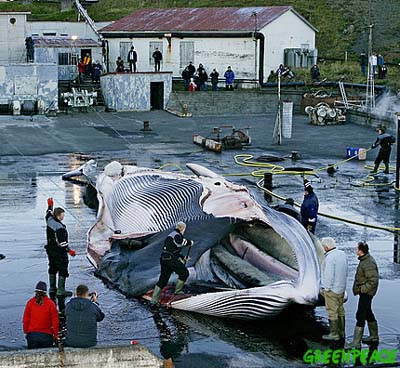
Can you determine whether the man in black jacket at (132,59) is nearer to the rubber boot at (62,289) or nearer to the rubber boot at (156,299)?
the rubber boot at (62,289)

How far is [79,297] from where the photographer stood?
12.6 metres

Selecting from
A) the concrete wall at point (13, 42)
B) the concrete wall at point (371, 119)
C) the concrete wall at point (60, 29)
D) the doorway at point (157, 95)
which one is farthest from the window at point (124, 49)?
the concrete wall at point (371, 119)

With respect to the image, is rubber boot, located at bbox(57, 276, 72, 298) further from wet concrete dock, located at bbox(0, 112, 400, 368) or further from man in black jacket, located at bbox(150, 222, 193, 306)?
man in black jacket, located at bbox(150, 222, 193, 306)

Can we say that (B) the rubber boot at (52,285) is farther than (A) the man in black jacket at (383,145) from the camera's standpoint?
No

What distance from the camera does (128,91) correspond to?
48188 mm

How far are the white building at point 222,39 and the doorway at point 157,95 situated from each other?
482 centimetres

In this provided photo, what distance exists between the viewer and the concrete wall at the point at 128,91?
4819cm

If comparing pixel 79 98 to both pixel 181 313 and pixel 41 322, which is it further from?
pixel 41 322

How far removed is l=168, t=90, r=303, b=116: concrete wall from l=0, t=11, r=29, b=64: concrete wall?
1016 cm

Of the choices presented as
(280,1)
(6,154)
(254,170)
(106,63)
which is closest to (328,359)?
(254,170)

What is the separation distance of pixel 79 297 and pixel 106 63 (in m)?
45.6

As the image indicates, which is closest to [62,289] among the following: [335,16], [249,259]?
[249,259]

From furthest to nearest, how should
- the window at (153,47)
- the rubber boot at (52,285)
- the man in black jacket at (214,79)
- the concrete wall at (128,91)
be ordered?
the window at (153,47)
the man in black jacket at (214,79)
the concrete wall at (128,91)
the rubber boot at (52,285)

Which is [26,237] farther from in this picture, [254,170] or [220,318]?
[254,170]
